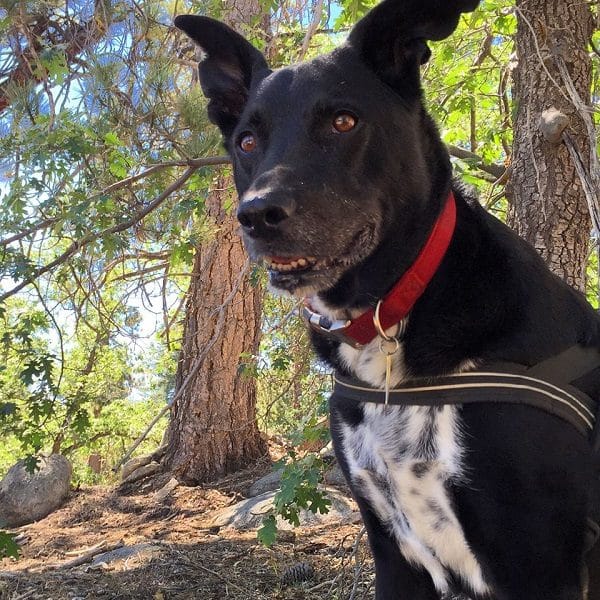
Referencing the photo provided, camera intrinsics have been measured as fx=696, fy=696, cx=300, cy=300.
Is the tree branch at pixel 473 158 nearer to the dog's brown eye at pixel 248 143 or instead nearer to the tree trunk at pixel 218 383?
the dog's brown eye at pixel 248 143

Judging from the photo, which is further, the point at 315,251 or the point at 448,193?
the point at 448,193

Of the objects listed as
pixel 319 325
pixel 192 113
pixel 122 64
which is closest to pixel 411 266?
pixel 319 325

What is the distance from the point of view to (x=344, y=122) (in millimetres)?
1859

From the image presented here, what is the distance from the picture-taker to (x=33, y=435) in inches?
119

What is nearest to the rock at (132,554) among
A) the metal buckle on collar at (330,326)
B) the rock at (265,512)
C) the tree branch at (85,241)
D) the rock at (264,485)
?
the rock at (265,512)

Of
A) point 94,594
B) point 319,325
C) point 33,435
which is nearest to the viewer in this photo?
point 319,325

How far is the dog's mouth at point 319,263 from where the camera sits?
1.82 meters

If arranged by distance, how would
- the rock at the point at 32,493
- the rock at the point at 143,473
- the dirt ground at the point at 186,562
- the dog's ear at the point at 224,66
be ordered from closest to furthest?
the dog's ear at the point at 224,66 → the dirt ground at the point at 186,562 → the rock at the point at 32,493 → the rock at the point at 143,473

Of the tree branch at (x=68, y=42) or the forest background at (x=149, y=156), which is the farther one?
the tree branch at (x=68, y=42)

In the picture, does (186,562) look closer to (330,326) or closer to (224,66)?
(330,326)

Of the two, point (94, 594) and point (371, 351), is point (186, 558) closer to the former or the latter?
point (94, 594)

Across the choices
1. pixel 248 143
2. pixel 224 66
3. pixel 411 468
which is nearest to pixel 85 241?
pixel 224 66

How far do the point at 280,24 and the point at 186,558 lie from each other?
3.26m

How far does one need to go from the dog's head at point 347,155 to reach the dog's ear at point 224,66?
322 millimetres
